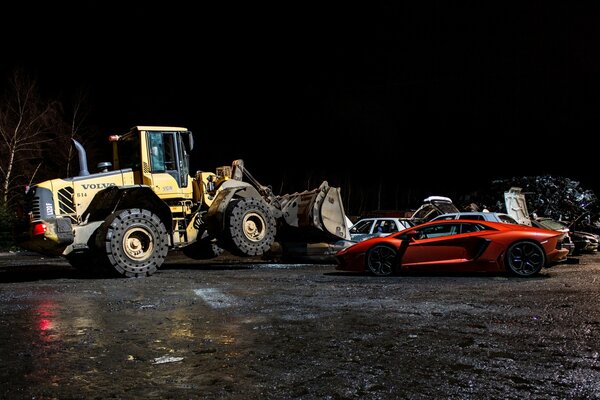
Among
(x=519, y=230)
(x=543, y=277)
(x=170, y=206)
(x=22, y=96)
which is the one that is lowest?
(x=543, y=277)

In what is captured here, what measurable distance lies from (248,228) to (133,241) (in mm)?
2813

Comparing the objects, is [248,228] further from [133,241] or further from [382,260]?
[382,260]

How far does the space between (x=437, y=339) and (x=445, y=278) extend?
20.7 feet

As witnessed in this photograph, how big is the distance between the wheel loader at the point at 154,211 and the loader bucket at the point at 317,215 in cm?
3

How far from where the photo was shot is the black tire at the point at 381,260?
13.2 meters

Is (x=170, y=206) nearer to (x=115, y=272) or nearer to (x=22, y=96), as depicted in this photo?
(x=115, y=272)

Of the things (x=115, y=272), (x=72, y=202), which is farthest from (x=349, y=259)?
(x=72, y=202)

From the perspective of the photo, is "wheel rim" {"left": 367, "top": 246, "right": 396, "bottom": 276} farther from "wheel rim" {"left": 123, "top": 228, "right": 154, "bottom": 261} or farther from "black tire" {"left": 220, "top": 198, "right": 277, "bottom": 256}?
"wheel rim" {"left": 123, "top": 228, "right": 154, "bottom": 261}

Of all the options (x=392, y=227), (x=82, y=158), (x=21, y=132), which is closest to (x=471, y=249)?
(x=392, y=227)

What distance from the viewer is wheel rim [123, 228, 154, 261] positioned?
13.8 metres

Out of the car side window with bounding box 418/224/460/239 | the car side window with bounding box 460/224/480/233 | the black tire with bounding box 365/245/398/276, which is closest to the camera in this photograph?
the car side window with bounding box 460/224/480/233

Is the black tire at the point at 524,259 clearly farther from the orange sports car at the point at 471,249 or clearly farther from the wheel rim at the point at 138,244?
the wheel rim at the point at 138,244

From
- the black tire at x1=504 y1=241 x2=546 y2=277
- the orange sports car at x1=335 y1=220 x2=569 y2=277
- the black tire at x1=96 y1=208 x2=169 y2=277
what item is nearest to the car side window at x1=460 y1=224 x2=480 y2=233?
the orange sports car at x1=335 y1=220 x2=569 y2=277

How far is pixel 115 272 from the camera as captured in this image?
1405cm
